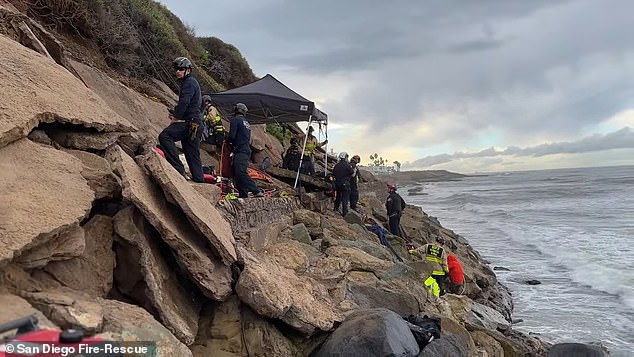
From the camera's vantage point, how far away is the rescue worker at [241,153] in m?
8.64

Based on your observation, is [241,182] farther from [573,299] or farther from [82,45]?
[573,299]

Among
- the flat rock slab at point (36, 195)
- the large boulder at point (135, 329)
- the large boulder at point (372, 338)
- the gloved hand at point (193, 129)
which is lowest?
the large boulder at point (372, 338)

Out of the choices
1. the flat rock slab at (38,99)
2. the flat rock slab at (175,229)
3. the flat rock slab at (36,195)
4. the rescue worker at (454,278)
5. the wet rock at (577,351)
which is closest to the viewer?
the flat rock slab at (36,195)

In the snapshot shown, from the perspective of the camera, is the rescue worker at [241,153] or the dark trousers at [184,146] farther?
the rescue worker at [241,153]

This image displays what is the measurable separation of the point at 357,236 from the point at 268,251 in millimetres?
3973

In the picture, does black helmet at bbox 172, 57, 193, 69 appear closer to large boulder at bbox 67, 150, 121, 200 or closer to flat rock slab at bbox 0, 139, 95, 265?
large boulder at bbox 67, 150, 121, 200

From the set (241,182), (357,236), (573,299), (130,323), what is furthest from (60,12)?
(573,299)

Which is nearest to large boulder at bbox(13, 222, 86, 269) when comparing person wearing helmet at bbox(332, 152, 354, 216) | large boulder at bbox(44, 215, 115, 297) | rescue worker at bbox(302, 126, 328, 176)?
large boulder at bbox(44, 215, 115, 297)

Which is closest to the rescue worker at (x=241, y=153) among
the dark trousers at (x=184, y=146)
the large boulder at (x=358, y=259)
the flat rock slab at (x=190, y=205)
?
the dark trousers at (x=184, y=146)

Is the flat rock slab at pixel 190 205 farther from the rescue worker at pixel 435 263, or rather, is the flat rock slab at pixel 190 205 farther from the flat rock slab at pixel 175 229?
the rescue worker at pixel 435 263

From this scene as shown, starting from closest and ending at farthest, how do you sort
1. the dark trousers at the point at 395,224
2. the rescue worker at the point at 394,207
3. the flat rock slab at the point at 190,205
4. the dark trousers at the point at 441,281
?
the flat rock slab at the point at 190,205, the dark trousers at the point at 441,281, the rescue worker at the point at 394,207, the dark trousers at the point at 395,224

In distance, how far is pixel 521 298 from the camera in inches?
543

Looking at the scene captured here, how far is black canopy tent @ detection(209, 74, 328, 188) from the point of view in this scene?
42.9 ft

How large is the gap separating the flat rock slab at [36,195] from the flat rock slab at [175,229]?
13.6 inches
